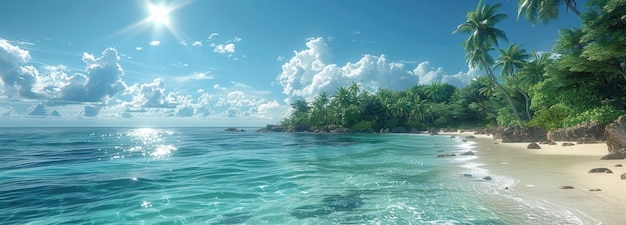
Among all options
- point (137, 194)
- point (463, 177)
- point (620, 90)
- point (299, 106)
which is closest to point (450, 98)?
point (299, 106)

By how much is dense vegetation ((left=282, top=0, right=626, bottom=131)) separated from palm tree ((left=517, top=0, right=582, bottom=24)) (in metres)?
0.07

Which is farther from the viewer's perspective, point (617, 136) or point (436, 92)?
point (436, 92)

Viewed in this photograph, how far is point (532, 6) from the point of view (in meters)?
29.1

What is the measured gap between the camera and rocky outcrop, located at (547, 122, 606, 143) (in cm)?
2002

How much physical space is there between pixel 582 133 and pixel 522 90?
80.0 feet

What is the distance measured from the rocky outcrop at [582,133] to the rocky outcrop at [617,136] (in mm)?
8245

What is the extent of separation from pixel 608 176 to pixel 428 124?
71431mm

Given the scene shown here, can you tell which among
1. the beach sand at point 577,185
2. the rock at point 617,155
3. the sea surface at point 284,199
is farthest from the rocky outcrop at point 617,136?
the sea surface at point 284,199

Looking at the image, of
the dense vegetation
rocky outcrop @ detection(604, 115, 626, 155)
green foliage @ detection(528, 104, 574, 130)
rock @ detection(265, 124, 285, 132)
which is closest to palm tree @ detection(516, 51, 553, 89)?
the dense vegetation

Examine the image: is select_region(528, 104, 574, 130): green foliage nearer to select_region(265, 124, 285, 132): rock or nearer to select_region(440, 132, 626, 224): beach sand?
select_region(440, 132, 626, 224): beach sand

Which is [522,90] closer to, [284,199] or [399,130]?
[399,130]

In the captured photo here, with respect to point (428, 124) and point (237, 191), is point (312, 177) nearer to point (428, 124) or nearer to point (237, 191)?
point (237, 191)

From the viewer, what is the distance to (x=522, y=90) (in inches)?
1670

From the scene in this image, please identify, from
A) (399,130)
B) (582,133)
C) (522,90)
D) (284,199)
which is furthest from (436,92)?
(284,199)
